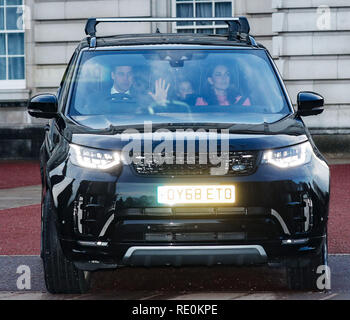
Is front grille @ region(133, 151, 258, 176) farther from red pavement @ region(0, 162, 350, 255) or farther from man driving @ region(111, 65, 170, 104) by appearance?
red pavement @ region(0, 162, 350, 255)

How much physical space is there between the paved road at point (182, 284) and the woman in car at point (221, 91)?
1.20 meters

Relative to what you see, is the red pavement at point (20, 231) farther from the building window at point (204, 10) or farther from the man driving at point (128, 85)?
the building window at point (204, 10)

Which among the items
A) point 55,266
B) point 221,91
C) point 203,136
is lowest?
point 55,266

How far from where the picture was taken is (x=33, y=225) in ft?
34.3

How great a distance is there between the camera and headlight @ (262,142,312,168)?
6023 millimetres

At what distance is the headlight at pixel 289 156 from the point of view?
6023mm

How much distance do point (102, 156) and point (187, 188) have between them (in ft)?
1.75

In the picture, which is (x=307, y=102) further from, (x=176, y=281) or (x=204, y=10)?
(x=204, y=10)

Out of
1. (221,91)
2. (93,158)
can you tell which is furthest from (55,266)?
(221,91)

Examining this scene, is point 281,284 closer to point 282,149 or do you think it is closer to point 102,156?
point 282,149

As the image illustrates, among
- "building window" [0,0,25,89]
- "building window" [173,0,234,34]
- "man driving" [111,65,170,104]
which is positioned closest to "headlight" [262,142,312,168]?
"man driving" [111,65,170,104]

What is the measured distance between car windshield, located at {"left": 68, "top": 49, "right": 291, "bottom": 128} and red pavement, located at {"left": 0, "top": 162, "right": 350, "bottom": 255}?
1893 mm

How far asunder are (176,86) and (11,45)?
1641 centimetres
